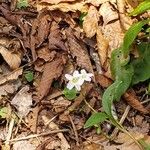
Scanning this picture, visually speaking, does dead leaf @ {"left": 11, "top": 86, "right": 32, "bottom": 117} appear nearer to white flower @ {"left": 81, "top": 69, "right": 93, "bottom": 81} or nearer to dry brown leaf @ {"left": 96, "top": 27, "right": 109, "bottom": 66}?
white flower @ {"left": 81, "top": 69, "right": 93, "bottom": 81}

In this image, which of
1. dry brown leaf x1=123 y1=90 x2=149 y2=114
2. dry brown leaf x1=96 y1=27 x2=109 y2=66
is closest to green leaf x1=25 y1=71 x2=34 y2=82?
dry brown leaf x1=96 y1=27 x2=109 y2=66

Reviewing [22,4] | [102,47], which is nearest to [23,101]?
[102,47]

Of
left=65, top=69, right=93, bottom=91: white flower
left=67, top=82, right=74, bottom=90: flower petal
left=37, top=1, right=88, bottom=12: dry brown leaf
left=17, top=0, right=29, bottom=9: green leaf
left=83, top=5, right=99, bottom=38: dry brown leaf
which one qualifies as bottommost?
left=67, top=82, right=74, bottom=90: flower petal

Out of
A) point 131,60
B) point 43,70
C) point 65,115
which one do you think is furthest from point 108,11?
point 65,115

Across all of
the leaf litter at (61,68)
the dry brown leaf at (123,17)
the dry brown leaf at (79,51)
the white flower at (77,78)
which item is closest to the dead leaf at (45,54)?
the leaf litter at (61,68)

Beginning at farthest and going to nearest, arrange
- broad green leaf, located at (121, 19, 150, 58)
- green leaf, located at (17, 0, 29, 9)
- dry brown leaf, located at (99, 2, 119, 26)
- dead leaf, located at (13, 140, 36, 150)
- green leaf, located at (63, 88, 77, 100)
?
green leaf, located at (17, 0, 29, 9) < dry brown leaf, located at (99, 2, 119, 26) < green leaf, located at (63, 88, 77, 100) < dead leaf, located at (13, 140, 36, 150) < broad green leaf, located at (121, 19, 150, 58)

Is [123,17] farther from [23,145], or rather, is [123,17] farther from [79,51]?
[23,145]

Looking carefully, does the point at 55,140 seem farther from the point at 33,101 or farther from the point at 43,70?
the point at 43,70

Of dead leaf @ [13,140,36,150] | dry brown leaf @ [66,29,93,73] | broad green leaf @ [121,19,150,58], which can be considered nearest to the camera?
broad green leaf @ [121,19,150,58]
